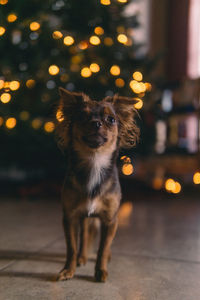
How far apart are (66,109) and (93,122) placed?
10.6 inches

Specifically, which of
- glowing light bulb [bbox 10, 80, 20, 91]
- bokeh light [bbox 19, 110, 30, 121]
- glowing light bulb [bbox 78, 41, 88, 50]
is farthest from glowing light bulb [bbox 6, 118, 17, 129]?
glowing light bulb [bbox 78, 41, 88, 50]

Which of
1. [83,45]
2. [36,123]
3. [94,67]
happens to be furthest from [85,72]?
[36,123]

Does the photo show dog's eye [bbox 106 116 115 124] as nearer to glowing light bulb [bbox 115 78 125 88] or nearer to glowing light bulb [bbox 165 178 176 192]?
glowing light bulb [bbox 115 78 125 88]

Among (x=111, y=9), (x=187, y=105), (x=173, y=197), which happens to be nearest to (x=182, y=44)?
(x=187, y=105)

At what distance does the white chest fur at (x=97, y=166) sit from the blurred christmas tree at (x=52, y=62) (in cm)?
183

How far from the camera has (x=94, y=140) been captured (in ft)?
5.39

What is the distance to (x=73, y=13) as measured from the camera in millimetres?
3830

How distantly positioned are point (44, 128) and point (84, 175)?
2275 millimetres

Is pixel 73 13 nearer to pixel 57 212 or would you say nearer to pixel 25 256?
pixel 57 212

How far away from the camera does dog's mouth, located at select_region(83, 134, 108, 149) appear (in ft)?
5.36

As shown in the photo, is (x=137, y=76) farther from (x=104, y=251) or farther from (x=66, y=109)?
(x=104, y=251)

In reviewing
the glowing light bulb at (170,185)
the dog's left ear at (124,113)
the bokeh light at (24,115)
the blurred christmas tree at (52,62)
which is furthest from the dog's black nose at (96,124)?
the glowing light bulb at (170,185)

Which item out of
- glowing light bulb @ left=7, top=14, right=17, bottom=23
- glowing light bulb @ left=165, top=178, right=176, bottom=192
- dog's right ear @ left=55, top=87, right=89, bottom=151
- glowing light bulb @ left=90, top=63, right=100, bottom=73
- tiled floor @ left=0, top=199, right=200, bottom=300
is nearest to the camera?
tiled floor @ left=0, top=199, right=200, bottom=300

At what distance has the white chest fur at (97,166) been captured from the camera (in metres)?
1.71
